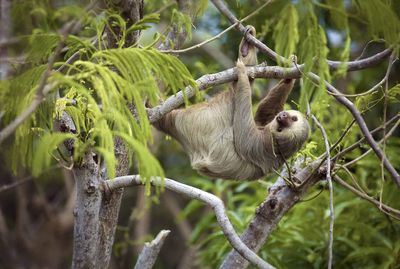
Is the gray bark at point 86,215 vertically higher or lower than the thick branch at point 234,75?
lower

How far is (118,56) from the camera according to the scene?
11.5ft

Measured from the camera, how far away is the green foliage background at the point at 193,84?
3.38 meters

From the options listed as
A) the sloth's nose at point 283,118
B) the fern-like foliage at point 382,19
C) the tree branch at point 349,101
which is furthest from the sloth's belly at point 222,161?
the fern-like foliage at point 382,19

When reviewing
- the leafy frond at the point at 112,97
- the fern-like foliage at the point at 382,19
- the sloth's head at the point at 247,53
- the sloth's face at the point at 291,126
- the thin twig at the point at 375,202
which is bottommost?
the thin twig at the point at 375,202

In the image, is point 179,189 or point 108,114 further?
point 179,189

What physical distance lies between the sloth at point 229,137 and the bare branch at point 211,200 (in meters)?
1.18

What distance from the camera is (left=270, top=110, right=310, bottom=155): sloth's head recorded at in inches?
227

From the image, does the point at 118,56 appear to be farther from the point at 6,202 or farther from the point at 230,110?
the point at 6,202

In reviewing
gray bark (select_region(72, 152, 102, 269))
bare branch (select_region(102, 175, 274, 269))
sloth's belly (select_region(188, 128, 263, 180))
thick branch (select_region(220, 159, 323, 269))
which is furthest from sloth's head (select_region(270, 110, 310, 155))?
gray bark (select_region(72, 152, 102, 269))

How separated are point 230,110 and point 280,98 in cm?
65

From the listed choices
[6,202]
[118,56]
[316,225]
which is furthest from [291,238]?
[6,202]

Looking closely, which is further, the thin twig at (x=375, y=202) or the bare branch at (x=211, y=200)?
the thin twig at (x=375, y=202)

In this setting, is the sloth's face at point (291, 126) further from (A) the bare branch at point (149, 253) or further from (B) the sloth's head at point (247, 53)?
(A) the bare branch at point (149, 253)

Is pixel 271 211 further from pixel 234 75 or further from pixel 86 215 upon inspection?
pixel 86 215
